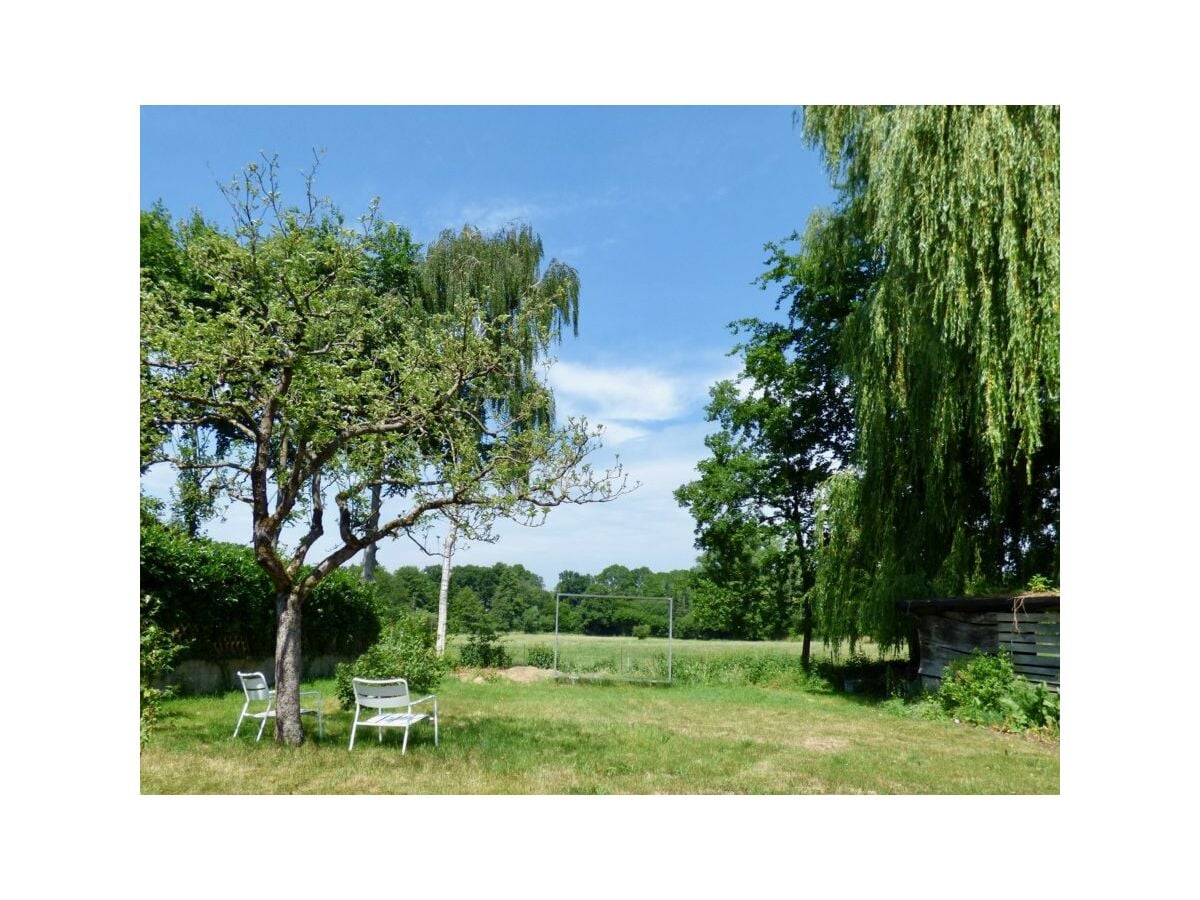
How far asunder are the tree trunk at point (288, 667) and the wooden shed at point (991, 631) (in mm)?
7181

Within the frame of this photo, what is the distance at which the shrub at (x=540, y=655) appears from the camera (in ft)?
45.9

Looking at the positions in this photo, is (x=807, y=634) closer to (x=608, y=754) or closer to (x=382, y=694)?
(x=608, y=754)

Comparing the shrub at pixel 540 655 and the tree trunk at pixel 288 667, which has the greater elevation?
the tree trunk at pixel 288 667

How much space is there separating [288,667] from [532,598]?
1090 cm

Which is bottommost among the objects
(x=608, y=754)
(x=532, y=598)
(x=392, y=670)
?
Result: (x=532, y=598)

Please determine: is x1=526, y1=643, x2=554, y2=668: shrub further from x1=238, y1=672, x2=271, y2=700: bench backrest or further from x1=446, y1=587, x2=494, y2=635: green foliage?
x1=238, y1=672, x2=271, y2=700: bench backrest

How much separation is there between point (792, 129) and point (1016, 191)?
3371 millimetres

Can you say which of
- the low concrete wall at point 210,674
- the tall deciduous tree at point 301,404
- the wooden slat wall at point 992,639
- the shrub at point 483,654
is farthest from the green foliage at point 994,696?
the low concrete wall at point 210,674

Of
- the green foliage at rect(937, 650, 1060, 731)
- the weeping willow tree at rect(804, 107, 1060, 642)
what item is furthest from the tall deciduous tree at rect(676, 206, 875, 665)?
the green foliage at rect(937, 650, 1060, 731)

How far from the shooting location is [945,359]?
8391mm

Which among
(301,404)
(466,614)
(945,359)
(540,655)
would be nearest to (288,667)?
(301,404)

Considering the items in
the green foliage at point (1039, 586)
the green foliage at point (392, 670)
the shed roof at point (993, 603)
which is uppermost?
the green foliage at point (1039, 586)

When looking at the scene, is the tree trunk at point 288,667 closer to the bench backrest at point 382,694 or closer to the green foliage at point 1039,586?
the bench backrest at point 382,694
